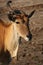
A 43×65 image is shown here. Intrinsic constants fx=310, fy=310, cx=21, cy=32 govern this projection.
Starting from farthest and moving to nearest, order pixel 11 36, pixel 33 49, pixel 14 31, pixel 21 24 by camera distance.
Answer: pixel 33 49 < pixel 11 36 < pixel 14 31 < pixel 21 24

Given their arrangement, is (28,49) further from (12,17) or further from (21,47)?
(12,17)

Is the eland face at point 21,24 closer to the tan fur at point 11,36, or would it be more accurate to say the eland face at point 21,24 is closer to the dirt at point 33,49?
the tan fur at point 11,36

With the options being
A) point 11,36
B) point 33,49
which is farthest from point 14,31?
point 33,49

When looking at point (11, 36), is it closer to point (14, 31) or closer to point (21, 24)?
point (14, 31)

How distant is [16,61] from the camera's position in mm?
8008

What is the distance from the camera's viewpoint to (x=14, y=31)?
7.17m

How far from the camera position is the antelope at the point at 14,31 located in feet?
22.9

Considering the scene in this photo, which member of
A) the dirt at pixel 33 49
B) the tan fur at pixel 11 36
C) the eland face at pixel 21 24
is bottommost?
the dirt at pixel 33 49

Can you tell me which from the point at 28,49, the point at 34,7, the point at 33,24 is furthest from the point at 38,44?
the point at 34,7

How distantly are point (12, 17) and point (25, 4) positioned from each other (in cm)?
688

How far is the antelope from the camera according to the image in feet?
22.9

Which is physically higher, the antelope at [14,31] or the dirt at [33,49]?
the antelope at [14,31]

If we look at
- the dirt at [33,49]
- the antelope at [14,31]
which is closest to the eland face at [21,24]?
the antelope at [14,31]

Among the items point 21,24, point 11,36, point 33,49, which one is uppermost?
point 21,24
